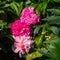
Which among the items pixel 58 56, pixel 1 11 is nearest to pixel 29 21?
pixel 1 11

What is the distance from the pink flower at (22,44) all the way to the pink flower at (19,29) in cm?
4

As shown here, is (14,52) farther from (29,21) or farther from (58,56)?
(58,56)

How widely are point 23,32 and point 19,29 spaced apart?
5cm

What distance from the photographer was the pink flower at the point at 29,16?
118 inches

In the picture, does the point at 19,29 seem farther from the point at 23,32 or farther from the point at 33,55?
the point at 33,55

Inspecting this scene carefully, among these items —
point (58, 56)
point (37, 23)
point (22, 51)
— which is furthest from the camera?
point (37, 23)

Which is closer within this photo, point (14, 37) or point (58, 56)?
point (58, 56)

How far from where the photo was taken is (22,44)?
288 centimetres

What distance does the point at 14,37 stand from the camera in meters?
2.91

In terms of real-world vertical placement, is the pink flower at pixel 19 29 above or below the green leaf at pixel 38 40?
above

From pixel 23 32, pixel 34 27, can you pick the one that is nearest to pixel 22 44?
pixel 23 32

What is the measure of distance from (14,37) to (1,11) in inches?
11.2

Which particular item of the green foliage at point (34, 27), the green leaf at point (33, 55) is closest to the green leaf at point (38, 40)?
the green foliage at point (34, 27)

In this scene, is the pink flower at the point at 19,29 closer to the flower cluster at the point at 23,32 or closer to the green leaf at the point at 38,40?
the flower cluster at the point at 23,32
